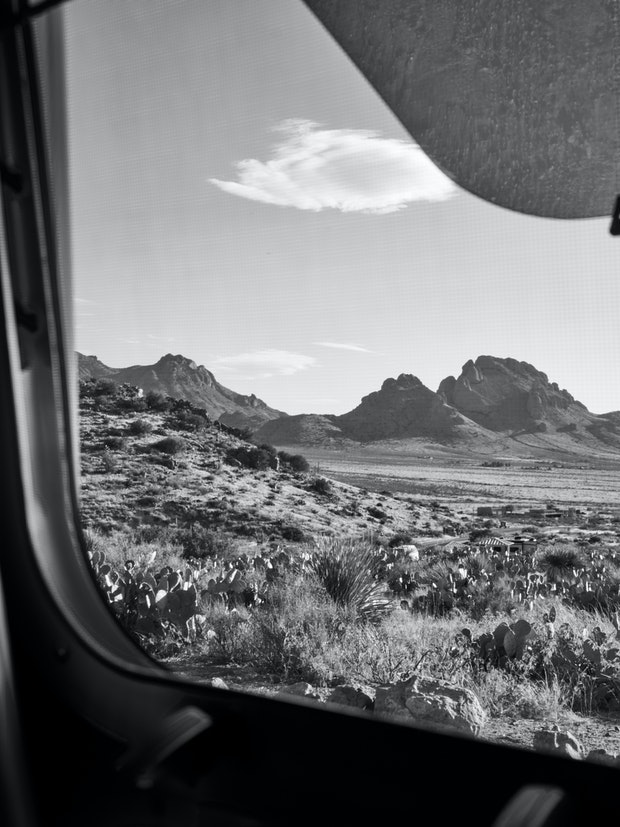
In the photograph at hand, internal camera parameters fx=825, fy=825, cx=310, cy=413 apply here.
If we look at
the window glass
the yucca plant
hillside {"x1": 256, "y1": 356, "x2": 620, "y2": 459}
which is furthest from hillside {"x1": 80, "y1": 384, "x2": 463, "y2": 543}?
the yucca plant

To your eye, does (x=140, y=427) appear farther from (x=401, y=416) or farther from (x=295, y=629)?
(x=295, y=629)

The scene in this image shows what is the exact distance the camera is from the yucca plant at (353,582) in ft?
17.5

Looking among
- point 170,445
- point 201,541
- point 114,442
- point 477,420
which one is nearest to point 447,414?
point 477,420

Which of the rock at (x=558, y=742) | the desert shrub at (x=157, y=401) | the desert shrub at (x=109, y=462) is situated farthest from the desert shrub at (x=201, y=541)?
the rock at (x=558, y=742)

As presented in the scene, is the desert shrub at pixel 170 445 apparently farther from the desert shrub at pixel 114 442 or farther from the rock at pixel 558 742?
the rock at pixel 558 742

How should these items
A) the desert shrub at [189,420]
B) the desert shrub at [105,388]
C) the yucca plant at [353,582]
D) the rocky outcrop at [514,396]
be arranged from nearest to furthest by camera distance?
the rocky outcrop at [514,396], the yucca plant at [353,582], the desert shrub at [105,388], the desert shrub at [189,420]

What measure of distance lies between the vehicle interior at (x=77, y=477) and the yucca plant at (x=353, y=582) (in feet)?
13.2

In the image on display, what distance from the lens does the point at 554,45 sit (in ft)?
4.17

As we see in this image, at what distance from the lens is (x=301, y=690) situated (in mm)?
3289

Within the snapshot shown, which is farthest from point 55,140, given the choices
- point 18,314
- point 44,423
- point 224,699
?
point 224,699

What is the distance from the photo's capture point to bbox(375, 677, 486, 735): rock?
6.91ft

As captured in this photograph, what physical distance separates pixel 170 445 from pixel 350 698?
24.4ft

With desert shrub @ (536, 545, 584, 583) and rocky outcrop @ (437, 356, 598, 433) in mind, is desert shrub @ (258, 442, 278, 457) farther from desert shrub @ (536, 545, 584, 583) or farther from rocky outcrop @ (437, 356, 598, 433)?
rocky outcrop @ (437, 356, 598, 433)

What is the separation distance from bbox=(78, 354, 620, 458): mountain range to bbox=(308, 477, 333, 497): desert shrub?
2876mm
